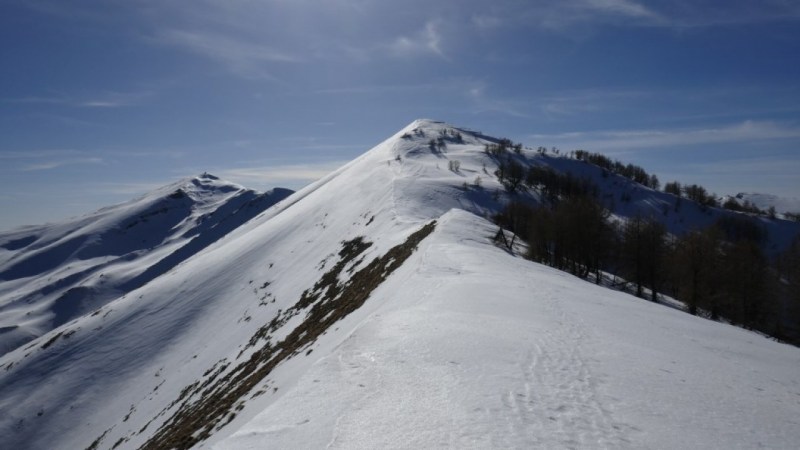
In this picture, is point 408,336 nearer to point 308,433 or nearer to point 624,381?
point 308,433

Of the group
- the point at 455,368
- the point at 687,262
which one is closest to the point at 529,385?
the point at 455,368

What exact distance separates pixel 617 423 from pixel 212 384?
98.3 ft

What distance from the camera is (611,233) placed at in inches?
1865

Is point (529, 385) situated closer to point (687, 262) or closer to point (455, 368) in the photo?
point (455, 368)

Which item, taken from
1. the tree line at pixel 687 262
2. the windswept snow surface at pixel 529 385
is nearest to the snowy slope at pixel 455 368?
the windswept snow surface at pixel 529 385

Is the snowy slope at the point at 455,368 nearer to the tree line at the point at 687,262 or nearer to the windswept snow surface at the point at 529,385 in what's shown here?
the windswept snow surface at the point at 529,385

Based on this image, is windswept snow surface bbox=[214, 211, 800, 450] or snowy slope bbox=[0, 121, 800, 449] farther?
snowy slope bbox=[0, 121, 800, 449]

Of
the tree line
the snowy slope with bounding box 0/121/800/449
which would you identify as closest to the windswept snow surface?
the snowy slope with bounding box 0/121/800/449

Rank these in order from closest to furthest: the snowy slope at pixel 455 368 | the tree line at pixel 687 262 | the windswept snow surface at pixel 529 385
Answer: the windswept snow surface at pixel 529 385, the snowy slope at pixel 455 368, the tree line at pixel 687 262

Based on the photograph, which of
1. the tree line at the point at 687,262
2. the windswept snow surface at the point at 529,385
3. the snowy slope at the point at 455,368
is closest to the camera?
the windswept snow surface at the point at 529,385

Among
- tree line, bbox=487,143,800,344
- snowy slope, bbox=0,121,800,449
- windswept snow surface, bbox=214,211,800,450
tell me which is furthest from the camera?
tree line, bbox=487,143,800,344

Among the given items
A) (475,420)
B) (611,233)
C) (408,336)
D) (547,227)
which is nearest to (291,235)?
(547,227)

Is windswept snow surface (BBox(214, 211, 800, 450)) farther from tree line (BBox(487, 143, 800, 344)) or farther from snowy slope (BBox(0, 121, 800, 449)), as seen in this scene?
tree line (BBox(487, 143, 800, 344))

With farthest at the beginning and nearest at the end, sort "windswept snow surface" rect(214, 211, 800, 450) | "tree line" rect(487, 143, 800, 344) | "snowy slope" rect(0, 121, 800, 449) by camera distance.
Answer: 1. "tree line" rect(487, 143, 800, 344)
2. "snowy slope" rect(0, 121, 800, 449)
3. "windswept snow surface" rect(214, 211, 800, 450)
